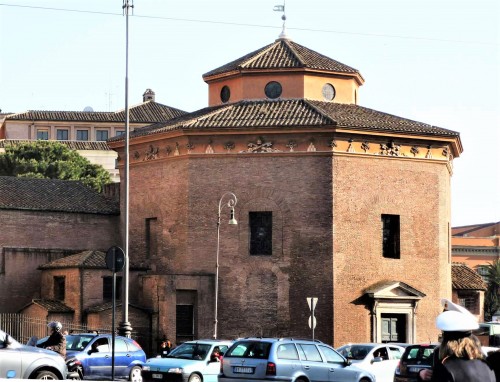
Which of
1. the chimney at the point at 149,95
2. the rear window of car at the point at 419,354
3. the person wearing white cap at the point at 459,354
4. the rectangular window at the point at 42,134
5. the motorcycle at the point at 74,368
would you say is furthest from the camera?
the chimney at the point at 149,95

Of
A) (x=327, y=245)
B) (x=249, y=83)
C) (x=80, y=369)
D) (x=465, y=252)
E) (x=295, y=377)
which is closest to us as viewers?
(x=295, y=377)

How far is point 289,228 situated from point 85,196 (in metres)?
11.3

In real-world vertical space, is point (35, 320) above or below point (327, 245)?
below

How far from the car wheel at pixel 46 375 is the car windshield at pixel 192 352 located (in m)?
8.02

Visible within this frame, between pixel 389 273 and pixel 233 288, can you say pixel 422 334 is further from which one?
pixel 233 288

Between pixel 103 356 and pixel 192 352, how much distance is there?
2.51 metres

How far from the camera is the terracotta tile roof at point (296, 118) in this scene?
151 feet

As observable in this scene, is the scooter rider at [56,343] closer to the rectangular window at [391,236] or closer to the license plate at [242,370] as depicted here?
the license plate at [242,370]

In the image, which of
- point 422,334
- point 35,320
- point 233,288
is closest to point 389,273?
point 422,334

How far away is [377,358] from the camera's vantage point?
1172 inches

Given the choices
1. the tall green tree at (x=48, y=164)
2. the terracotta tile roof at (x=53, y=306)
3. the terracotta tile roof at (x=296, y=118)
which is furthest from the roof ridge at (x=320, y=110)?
the tall green tree at (x=48, y=164)

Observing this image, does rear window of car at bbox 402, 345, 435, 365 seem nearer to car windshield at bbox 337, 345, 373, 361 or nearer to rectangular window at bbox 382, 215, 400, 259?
car windshield at bbox 337, 345, 373, 361

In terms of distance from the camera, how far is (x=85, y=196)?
172 feet

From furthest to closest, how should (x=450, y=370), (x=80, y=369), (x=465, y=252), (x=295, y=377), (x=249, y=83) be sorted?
(x=465, y=252) → (x=249, y=83) → (x=80, y=369) → (x=295, y=377) → (x=450, y=370)
